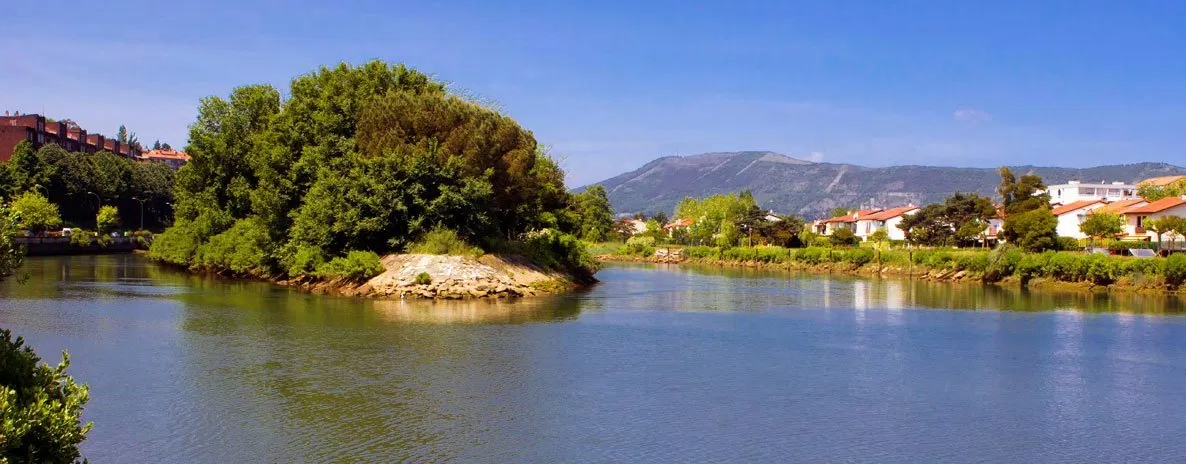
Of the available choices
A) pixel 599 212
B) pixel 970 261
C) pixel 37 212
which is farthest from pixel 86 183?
pixel 970 261

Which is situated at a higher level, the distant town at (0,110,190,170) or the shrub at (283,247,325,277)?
the distant town at (0,110,190,170)

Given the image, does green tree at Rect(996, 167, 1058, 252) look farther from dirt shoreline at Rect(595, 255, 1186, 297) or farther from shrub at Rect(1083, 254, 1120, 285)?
shrub at Rect(1083, 254, 1120, 285)

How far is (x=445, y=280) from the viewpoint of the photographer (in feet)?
142

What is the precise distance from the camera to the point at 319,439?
1698 centimetres

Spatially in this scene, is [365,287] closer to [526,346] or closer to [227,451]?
[526,346]

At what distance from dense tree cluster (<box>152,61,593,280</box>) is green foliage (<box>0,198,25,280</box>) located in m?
33.8

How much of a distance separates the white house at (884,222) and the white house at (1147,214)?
Answer: 31.9 meters

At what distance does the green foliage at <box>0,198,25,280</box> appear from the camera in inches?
418

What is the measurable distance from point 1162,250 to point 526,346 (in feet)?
176

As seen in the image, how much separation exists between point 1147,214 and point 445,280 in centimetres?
6576

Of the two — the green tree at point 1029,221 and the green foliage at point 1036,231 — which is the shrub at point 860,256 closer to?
the green tree at point 1029,221

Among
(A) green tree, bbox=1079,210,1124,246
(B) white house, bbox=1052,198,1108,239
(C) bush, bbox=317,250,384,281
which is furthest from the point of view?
(B) white house, bbox=1052,198,1108,239

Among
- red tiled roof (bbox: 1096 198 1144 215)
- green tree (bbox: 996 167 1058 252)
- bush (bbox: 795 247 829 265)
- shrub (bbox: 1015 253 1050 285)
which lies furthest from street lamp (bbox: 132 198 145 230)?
red tiled roof (bbox: 1096 198 1144 215)

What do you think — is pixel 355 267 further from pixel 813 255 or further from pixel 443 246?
pixel 813 255
